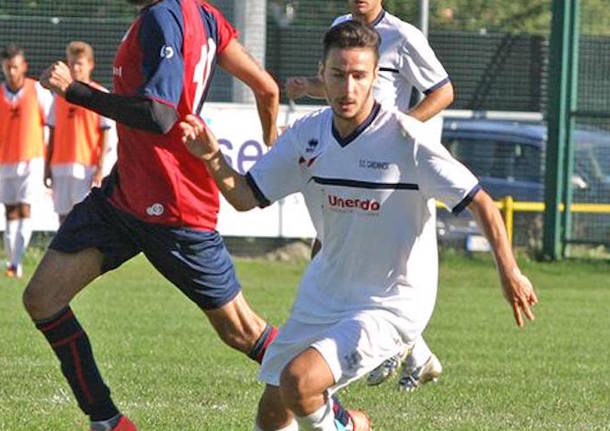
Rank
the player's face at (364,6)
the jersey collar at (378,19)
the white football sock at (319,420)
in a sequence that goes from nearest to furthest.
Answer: the white football sock at (319,420), the player's face at (364,6), the jersey collar at (378,19)

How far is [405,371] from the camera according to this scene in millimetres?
8625

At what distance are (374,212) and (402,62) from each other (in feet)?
9.73

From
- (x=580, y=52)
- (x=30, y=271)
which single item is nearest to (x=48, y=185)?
(x=30, y=271)

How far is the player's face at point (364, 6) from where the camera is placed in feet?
28.4

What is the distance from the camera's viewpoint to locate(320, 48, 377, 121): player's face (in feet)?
19.6

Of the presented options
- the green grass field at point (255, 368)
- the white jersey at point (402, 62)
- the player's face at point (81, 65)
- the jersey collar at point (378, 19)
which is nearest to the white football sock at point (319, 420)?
the green grass field at point (255, 368)

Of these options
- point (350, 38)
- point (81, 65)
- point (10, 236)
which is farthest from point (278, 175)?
point (10, 236)

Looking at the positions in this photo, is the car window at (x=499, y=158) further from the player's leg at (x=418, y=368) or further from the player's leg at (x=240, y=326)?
the player's leg at (x=240, y=326)

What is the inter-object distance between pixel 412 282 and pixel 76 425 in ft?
6.58

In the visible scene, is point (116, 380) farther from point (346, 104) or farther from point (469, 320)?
point (469, 320)

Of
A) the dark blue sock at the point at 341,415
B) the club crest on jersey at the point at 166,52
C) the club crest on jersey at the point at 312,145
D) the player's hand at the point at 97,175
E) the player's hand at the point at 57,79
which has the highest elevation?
the club crest on jersey at the point at 166,52

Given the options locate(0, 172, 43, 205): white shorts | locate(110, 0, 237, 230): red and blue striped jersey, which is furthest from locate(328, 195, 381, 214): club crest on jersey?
locate(0, 172, 43, 205): white shorts

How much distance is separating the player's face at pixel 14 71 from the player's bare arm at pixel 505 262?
10.9 metres

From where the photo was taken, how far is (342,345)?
5809 mm
